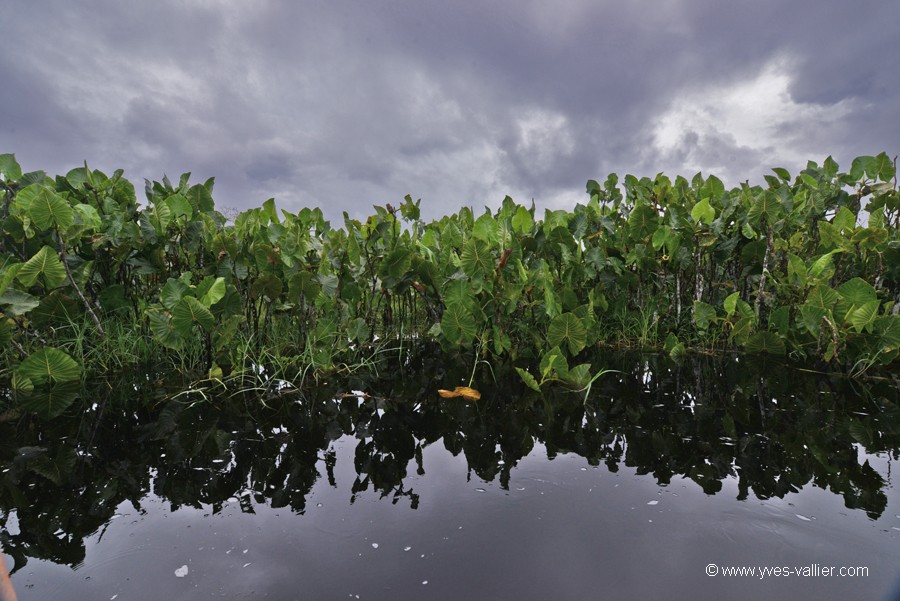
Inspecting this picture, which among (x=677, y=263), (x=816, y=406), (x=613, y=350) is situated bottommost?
(x=816, y=406)

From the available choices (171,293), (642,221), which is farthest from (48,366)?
(642,221)

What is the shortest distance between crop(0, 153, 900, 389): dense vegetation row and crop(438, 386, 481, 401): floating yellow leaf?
0.32 metres

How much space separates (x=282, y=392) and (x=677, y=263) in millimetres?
3126

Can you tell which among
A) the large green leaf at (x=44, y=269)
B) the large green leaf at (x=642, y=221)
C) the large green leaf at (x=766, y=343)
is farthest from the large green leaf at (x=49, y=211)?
the large green leaf at (x=766, y=343)

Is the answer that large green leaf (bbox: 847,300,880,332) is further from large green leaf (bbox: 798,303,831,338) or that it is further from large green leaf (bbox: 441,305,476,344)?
large green leaf (bbox: 441,305,476,344)

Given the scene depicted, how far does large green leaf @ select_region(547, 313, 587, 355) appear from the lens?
300cm

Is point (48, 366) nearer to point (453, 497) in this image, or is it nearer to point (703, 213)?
point (453, 497)

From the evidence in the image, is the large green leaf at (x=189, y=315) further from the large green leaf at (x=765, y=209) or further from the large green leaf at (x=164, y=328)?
the large green leaf at (x=765, y=209)

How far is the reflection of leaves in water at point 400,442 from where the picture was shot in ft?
4.89

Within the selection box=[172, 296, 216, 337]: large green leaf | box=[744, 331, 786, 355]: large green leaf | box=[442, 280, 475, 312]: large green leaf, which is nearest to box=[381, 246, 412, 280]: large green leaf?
box=[442, 280, 475, 312]: large green leaf

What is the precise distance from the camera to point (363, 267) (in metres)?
3.29

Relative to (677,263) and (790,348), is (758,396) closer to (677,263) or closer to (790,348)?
(790,348)

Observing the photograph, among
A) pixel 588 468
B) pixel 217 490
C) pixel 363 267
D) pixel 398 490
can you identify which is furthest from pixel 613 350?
pixel 217 490

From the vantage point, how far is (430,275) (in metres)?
3.32
